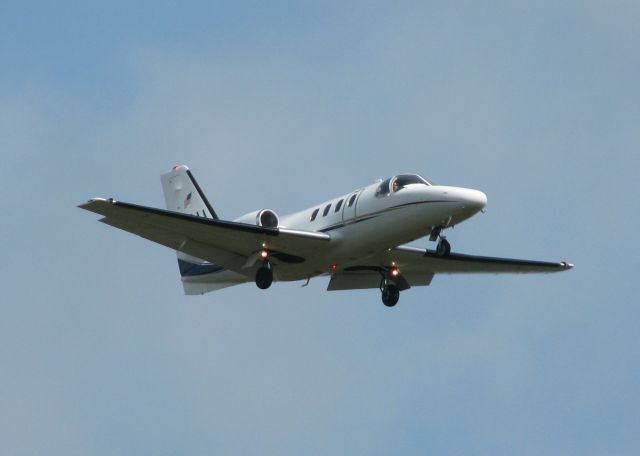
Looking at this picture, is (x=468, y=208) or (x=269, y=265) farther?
(x=269, y=265)

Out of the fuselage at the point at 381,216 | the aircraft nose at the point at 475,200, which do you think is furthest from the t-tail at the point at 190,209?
the aircraft nose at the point at 475,200

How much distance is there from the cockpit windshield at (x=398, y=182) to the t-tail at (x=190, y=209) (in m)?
5.49

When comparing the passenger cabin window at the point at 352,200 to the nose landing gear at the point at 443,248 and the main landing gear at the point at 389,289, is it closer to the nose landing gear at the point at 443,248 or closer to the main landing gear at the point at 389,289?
the nose landing gear at the point at 443,248

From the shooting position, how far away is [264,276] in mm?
36281

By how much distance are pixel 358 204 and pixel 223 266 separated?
4.28 meters

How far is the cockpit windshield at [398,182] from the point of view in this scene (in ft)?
116

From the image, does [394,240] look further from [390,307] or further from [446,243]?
[390,307]

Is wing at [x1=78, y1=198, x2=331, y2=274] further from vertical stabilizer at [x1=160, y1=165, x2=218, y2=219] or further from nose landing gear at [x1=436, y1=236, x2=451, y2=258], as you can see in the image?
vertical stabilizer at [x1=160, y1=165, x2=218, y2=219]

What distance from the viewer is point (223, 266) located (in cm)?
3747

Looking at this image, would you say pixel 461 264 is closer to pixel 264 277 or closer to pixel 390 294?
pixel 390 294

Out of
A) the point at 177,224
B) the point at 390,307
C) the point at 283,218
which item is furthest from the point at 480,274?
the point at 177,224

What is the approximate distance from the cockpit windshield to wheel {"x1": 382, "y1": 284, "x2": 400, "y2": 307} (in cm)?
393

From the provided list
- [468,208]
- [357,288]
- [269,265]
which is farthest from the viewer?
[357,288]

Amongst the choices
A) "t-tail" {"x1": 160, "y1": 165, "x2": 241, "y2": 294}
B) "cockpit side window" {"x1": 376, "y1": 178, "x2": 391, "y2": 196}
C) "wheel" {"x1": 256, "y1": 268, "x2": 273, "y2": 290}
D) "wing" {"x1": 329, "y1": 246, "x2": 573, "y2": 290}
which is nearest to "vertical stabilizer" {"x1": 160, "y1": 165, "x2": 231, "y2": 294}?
"t-tail" {"x1": 160, "y1": 165, "x2": 241, "y2": 294}
